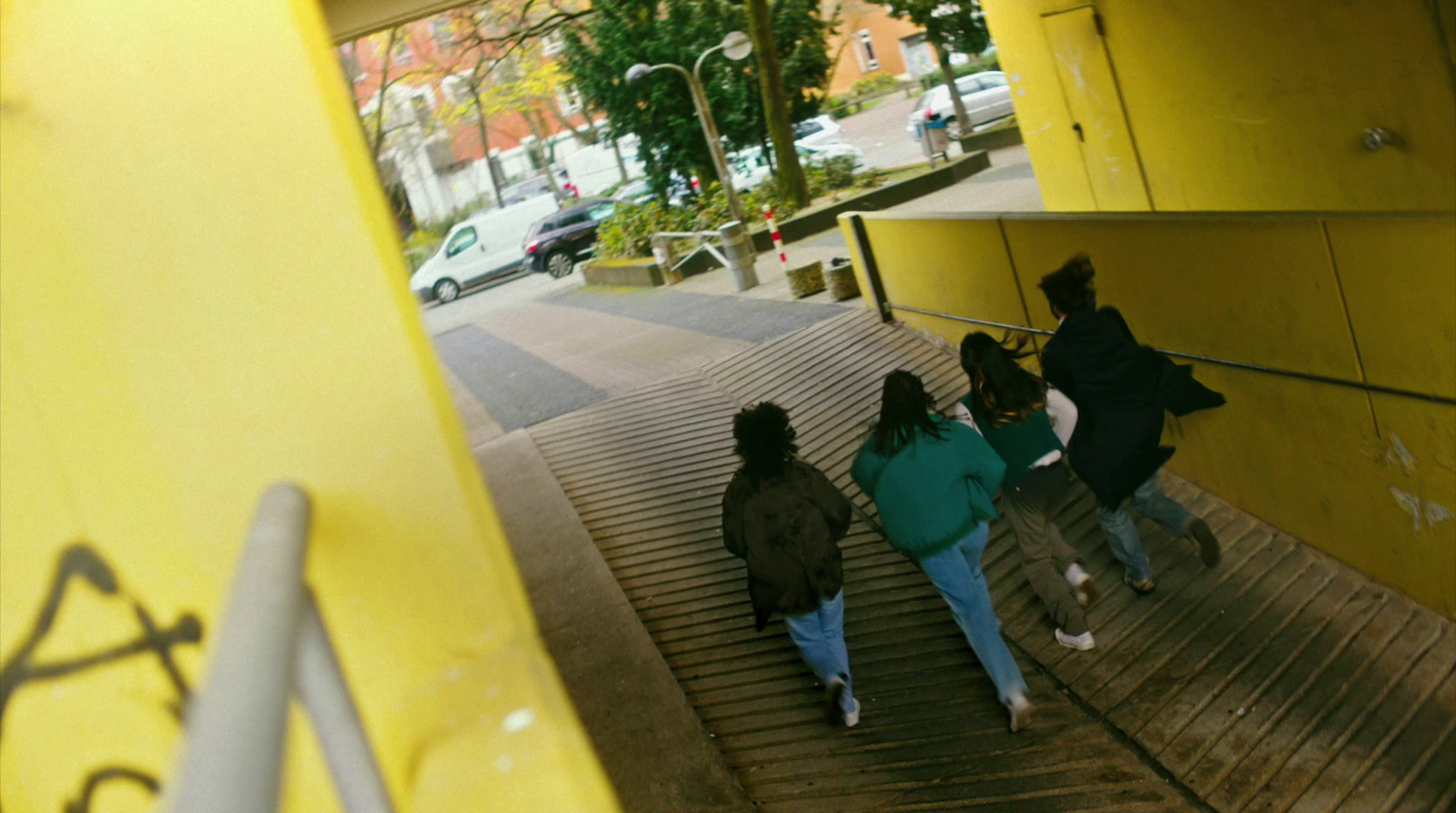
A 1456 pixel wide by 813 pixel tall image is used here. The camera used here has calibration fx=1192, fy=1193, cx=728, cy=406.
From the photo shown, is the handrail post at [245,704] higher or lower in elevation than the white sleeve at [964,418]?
higher

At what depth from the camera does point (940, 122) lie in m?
24.0

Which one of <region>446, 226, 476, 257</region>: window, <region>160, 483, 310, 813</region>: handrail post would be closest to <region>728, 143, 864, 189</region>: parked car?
<region>446, 226, 476, 257</region>: window

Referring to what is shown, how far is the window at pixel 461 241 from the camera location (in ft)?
98.4

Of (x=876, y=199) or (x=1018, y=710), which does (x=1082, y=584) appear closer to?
(x=1018, y=710)

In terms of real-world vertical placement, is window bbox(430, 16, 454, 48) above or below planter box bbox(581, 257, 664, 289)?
above

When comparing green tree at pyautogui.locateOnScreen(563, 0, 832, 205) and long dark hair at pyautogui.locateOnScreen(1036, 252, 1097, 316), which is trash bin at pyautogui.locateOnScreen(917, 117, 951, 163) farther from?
long dark hair at pyautogui.locateOnScreen(1036, 252, 1097, 316)

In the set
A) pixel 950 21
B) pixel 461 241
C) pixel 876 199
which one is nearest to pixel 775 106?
pixel 876 199

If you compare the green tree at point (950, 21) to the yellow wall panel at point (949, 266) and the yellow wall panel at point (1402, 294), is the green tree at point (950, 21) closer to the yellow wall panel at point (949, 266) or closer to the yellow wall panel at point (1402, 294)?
the yellow wall panel at point (949, 266)

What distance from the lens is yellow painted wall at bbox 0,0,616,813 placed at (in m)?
1.88

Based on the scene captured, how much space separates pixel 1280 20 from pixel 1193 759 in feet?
15.4

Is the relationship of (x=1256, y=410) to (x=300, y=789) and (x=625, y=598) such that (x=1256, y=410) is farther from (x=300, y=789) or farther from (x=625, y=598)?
(x=300, y=789)

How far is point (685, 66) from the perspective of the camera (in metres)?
22.3

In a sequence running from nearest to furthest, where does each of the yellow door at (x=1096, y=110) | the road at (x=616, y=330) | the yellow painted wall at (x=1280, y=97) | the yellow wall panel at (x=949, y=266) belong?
the yellow painted wall at (x=1280, y=97), the yellow wall panel at (x=949, y=266), the yellow door at (x=1096, y=110), the road at (x=616, y=330)

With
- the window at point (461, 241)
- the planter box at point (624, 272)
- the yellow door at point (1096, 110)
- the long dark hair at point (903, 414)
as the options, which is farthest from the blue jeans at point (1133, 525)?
the window at point (461, 241)
